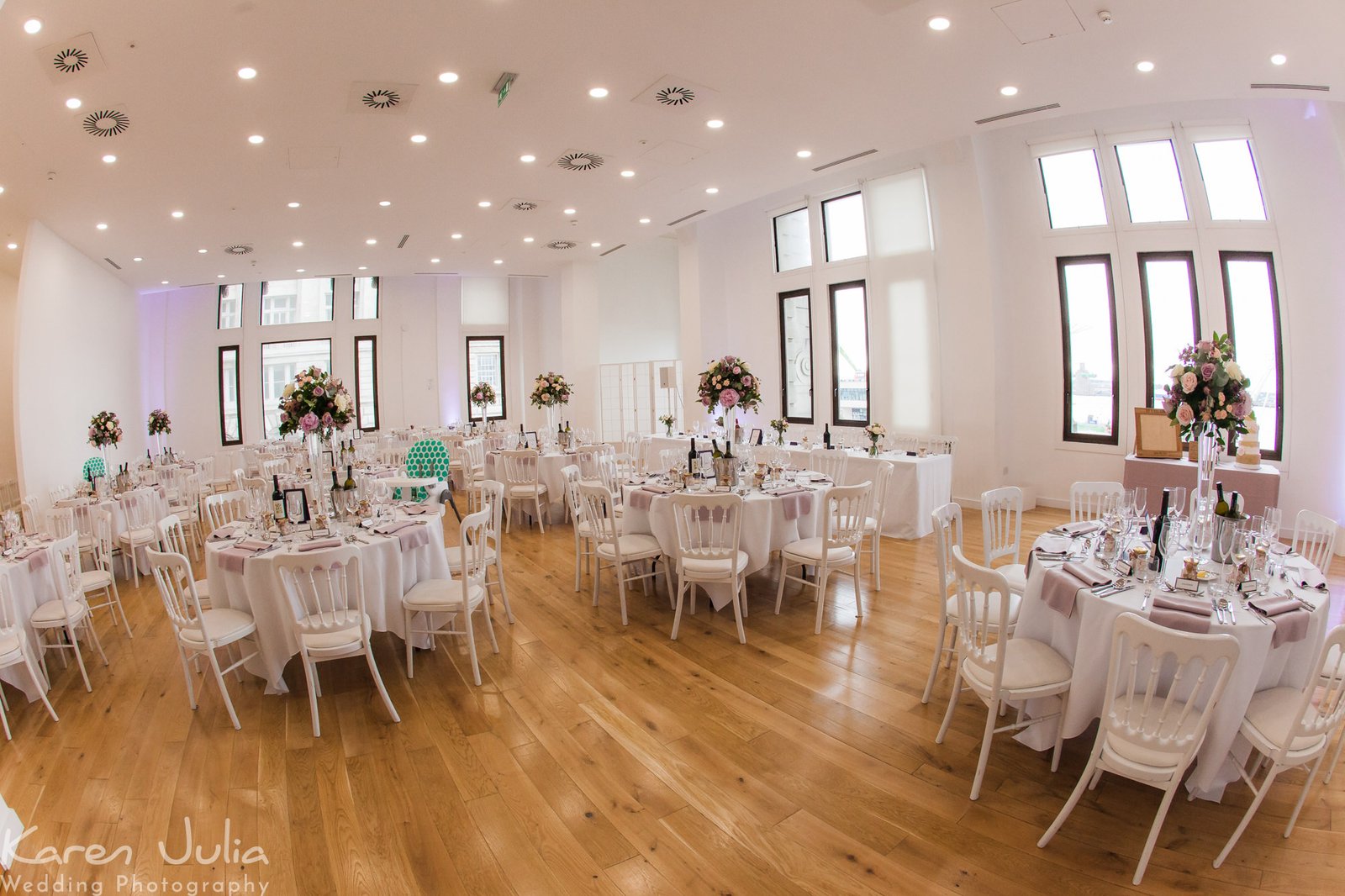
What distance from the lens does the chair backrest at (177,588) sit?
356 centimetres

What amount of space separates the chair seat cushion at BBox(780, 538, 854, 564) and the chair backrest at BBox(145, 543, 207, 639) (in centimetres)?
386

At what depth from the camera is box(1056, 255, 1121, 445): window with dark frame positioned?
8406 mm

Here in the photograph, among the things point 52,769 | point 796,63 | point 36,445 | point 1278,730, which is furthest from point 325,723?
point 36,445

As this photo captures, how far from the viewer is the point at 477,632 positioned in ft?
16.3

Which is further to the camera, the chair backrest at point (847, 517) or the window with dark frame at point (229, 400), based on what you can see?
the window with dark frame at point (229, 400)

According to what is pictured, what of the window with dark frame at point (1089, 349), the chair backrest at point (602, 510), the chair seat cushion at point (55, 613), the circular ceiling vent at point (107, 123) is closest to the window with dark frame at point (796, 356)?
the window with dark frame at point (1089, 349)

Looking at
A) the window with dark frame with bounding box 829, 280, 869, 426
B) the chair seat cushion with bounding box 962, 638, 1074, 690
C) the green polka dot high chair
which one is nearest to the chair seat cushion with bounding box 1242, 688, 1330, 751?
the chair seat cushion with bounding box 962, 638, 1074, 690

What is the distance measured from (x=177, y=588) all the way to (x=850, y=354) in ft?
29.4

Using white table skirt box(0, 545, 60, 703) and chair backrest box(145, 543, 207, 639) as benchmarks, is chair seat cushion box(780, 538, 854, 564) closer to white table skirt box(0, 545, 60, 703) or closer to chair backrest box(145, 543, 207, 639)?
chair backrest box(145, 543, 207, 639)

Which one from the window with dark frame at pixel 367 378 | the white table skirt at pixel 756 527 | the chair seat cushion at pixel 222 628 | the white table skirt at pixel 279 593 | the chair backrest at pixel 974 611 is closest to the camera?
the chair backrest at pixel 974 611

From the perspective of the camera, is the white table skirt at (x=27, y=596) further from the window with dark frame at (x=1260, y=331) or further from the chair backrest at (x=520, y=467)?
the window with dark frame at (x=1260, y=331)

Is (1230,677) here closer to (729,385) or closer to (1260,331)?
(729,385)

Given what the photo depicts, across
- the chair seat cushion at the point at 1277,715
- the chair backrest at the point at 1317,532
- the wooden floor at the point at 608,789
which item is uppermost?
the chair backrest at the point at 1317,532

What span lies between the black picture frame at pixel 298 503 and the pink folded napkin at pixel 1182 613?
16.6 feet
